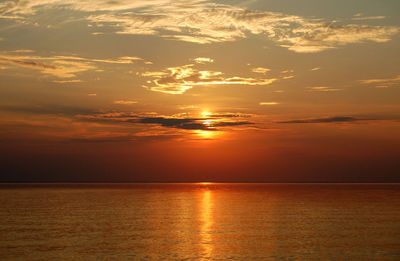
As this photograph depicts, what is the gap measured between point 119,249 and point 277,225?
2760 centimetres

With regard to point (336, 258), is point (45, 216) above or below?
above

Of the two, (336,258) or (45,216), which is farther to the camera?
(45,216)

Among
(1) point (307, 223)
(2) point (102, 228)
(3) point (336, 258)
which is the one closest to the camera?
(3) point (336, 258)

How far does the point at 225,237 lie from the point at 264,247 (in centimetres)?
776

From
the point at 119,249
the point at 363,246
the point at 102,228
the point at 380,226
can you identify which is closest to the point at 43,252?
the point at 119,249

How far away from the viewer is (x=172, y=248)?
1834 inches

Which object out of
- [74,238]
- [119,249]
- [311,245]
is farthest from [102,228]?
[311,245]

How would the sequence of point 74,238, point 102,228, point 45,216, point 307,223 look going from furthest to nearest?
point 45,216 → point 307,223 → point 102,228 → point 74,238

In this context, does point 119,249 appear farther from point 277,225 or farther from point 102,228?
point 277,225

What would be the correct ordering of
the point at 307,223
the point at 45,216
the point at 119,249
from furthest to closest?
the point at 45,216, the point at 307,223, the point at 119,249

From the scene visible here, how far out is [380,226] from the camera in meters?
64.4

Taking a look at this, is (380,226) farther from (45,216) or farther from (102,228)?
(45,216)

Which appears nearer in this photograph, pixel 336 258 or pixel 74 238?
pixel 336 258

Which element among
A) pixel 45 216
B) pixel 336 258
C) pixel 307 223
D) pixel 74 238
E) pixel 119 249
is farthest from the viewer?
pixel 45 216
